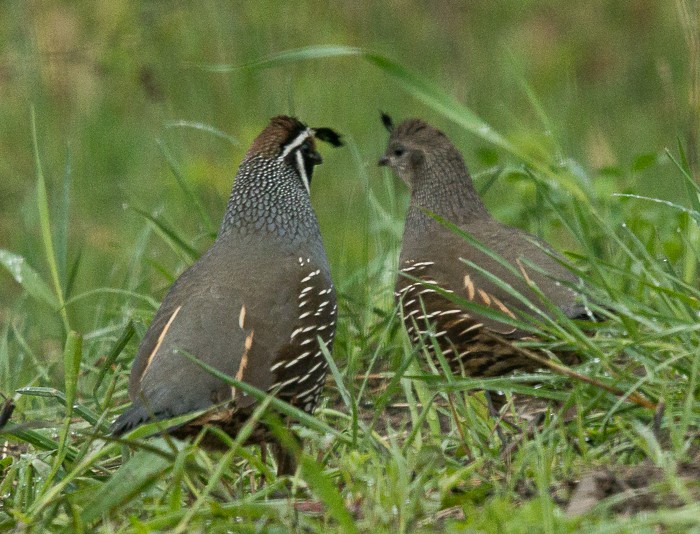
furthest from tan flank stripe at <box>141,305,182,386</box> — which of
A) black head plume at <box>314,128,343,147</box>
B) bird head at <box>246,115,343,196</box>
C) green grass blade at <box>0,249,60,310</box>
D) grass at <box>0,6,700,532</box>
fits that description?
black head plume at <box>314,128,343,147</box>

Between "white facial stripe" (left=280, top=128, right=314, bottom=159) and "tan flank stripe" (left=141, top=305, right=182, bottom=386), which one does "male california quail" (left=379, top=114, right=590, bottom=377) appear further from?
"tan flank stripe" (left=141, top=305, right=182, bottom=386)

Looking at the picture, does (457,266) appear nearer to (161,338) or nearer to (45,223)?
(161,338)

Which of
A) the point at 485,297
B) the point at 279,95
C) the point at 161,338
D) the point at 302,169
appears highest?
the point at 302,169

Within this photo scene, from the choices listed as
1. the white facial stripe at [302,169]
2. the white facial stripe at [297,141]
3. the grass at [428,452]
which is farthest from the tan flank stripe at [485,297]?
the white facial stripe at [297,141]

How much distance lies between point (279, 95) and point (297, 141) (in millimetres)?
3589

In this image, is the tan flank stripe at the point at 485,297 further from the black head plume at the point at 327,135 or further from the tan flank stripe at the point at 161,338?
the tan flank stripe at the point at 161,338

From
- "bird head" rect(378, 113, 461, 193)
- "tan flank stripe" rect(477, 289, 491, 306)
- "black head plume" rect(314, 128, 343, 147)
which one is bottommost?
"tan flank stripe" rect(477, 289, 491, 306)

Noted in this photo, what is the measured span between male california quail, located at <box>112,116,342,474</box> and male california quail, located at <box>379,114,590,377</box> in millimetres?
398

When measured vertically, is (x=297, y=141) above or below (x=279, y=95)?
above

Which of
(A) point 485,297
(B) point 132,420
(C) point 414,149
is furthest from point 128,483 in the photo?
(C) point 414,149

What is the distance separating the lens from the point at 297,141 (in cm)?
557

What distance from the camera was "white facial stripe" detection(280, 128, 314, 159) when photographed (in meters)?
5.48

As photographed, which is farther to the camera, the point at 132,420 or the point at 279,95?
the point at 279,95

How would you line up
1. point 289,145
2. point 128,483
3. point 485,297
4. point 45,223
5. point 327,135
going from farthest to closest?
point 327,135 → point 289,145 → point 485,297 → point 45,223 → point 128,483
